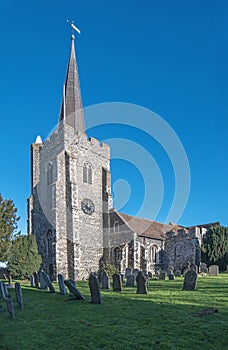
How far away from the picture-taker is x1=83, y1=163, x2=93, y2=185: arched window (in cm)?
3444

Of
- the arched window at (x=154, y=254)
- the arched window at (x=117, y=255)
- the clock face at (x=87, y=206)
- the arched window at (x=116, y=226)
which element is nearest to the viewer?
the arched window at (x=117, y=255)

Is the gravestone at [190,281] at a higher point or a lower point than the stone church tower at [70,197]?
lower

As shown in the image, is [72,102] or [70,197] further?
[72,102]

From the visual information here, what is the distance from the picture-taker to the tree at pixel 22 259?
84.6 feet

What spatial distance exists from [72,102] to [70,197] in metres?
12.8

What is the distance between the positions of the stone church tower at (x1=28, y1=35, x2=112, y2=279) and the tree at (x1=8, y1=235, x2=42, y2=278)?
2887 mm

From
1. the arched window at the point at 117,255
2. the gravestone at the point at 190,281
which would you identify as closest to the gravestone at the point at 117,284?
the gravestone at the point at 190,281

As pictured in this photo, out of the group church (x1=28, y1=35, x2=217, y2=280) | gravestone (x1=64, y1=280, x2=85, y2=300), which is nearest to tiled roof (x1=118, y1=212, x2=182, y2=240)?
church (x1=28, y1=35, x2=217, y2=280)

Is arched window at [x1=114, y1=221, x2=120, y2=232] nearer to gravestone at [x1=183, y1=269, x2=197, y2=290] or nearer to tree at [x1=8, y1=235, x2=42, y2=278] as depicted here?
tree at [x1=8, y1=235, x2=42, y2=278]

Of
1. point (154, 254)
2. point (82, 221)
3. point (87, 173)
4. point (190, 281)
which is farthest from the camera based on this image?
point (87, 173)

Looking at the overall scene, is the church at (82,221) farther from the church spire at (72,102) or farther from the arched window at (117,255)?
the church spire at (72,102)

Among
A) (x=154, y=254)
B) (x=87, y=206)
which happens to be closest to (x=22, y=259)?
(x=87, y=206)

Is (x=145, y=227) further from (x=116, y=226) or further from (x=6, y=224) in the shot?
(x=6, y=224)

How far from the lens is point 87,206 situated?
33656 millimetres
